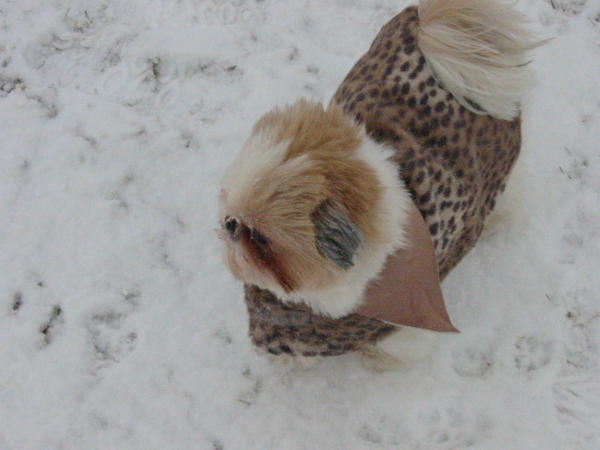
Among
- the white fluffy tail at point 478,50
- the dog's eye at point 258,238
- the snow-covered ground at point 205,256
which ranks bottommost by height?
the snow-covered ground at point 205,256

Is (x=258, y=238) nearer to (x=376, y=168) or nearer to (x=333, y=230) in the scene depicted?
(x=333, y=230)

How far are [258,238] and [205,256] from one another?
1.20 meters

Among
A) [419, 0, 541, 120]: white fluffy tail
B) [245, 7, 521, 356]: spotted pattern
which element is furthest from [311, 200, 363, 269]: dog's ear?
[419, 0, 541, 120]: white fluffy tail

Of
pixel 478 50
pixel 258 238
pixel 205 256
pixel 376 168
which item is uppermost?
pixel 478 50

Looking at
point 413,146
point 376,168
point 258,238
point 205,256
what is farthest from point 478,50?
point 205,256

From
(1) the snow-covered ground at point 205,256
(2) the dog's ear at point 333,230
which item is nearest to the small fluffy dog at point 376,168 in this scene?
(2) the dog's ear at point 333,230

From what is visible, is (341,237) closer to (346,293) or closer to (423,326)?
(346,293)

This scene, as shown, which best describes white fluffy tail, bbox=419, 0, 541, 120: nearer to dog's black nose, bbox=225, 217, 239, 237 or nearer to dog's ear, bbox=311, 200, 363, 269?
dog's ear, bbox=311, 200, 363, 269

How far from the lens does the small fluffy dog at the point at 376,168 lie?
1342 millimetres

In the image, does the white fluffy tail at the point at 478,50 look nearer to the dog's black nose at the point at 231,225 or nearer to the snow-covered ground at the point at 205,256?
the snow-covered ground at the point at 205,256

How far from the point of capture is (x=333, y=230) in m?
1.32

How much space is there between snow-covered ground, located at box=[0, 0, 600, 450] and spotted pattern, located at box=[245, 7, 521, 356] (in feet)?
1.62

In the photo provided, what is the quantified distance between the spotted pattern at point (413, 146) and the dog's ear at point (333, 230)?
1.10ft

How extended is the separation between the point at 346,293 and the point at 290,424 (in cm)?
90
